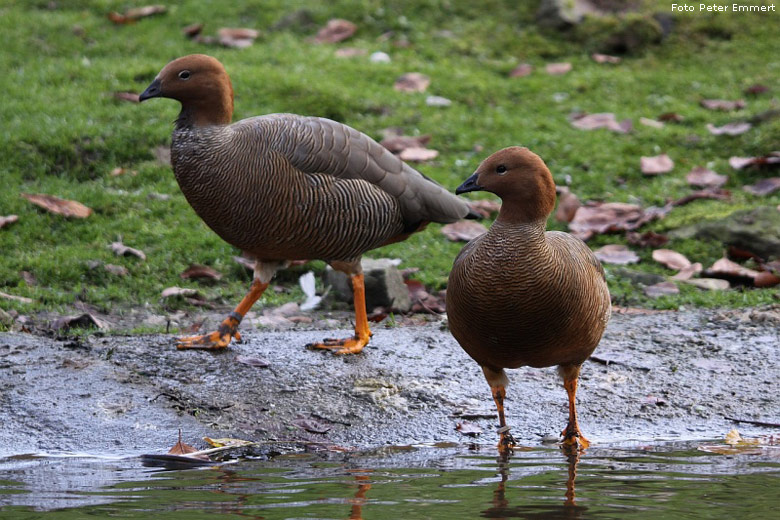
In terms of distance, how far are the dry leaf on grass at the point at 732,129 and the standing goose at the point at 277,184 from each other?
4.56 meters

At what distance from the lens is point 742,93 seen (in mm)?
11086

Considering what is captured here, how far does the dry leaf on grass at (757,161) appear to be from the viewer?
30.1ft

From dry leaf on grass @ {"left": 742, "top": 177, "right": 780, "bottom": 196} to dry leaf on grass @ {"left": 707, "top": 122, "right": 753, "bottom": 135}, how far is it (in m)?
0.93

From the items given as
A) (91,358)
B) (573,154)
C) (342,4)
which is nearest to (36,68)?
(342,4)

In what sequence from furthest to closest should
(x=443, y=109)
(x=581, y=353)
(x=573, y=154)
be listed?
(x=443, y=109), (x=573, y=154), (x=581, y=353)

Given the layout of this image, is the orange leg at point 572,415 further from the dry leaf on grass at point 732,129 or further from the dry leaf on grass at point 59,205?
the dry leaf on grass at point 732,129

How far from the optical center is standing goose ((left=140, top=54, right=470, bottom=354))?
5.95 metres

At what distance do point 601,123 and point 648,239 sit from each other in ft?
7.83

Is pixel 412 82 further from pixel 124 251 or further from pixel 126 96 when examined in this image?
pixel 124 251

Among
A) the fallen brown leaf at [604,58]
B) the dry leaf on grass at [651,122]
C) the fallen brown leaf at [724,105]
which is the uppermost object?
the fallen brown leaf at [604,58]

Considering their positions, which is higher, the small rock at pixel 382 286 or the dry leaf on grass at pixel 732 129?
the dry leaf on grass at pixel 732 129

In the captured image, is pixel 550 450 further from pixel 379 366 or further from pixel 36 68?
pixel 36 68

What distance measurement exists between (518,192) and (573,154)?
5.14 metres

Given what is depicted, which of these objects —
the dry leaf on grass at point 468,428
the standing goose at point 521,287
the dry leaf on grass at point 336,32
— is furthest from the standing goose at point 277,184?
the dry leaf on grass at point 336,32
